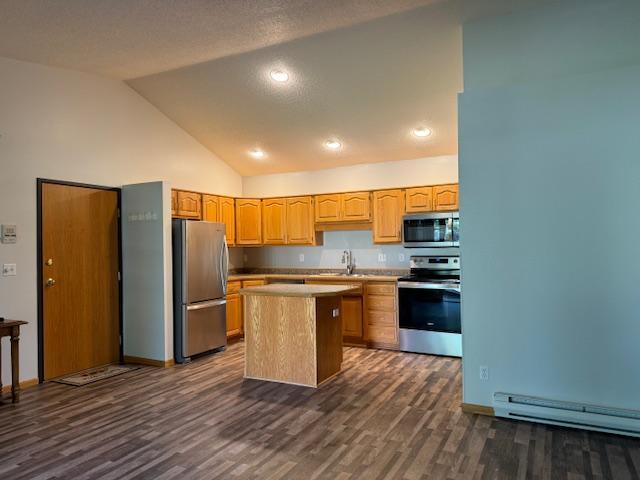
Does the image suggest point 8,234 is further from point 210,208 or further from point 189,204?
point 210,208

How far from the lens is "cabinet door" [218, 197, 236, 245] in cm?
622

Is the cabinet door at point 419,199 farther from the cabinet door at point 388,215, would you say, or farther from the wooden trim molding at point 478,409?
the wooden trim molding at point 478,409

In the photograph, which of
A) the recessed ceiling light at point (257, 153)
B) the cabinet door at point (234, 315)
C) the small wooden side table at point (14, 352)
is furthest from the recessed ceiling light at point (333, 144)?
the small wooden side table at point (14, 352)

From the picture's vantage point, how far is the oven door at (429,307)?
505cm

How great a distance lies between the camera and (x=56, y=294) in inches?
177

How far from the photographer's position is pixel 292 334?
412cm

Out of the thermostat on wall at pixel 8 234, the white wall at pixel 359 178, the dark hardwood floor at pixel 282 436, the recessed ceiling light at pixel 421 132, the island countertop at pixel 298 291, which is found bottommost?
the dark hardwood floor at pixel 282 436

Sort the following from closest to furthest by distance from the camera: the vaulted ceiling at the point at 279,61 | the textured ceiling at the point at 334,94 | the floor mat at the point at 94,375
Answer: the vaulted ceiling at the point at 279,61 < the textured ceiling at the point at 334,94 < the floor mat at the point at 94,375

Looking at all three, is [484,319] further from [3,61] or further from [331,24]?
[3,61]

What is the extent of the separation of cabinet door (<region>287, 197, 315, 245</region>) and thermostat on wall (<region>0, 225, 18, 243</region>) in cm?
334

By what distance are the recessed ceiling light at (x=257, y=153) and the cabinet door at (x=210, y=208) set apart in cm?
83

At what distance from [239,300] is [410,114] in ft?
10.7

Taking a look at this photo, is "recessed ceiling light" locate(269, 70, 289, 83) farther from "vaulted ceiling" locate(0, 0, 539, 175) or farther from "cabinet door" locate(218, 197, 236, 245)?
"cabinet door" locate(218, 197, 236, 245)

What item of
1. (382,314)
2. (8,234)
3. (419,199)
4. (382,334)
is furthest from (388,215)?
(8,234)
